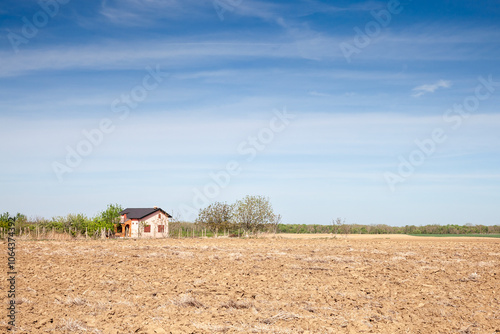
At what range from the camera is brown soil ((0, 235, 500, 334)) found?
10727 mm

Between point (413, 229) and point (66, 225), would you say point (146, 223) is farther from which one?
point (413, 229)

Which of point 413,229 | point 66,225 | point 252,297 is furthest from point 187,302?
point 413,229

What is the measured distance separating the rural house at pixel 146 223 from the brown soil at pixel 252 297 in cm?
3654

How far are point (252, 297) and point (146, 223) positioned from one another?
46.8 metres

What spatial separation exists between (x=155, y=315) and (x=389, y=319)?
243 inches

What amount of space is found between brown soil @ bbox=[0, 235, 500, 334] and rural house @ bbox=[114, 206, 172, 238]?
36535 millimetres

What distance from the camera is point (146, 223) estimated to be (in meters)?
58.5

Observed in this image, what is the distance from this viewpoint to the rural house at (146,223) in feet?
194

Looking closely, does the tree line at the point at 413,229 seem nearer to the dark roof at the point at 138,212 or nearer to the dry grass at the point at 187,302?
the dark roof at the point at 138,212

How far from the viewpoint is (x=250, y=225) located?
5831 centimetres

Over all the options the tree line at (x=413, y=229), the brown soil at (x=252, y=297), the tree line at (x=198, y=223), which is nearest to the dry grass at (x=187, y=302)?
the brown soil at (x=252, y=297)

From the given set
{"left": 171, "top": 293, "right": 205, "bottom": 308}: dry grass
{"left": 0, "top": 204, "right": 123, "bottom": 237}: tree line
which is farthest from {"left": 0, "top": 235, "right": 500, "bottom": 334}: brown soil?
{"left": 0, "top": 204, "right": 123, "bottom": 237}: tree line

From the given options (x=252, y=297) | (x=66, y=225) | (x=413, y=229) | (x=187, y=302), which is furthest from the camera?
(x=413, y=229)

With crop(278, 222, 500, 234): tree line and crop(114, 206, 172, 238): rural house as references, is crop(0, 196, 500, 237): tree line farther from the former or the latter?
crop(278, 222, 500, 234): tree line
